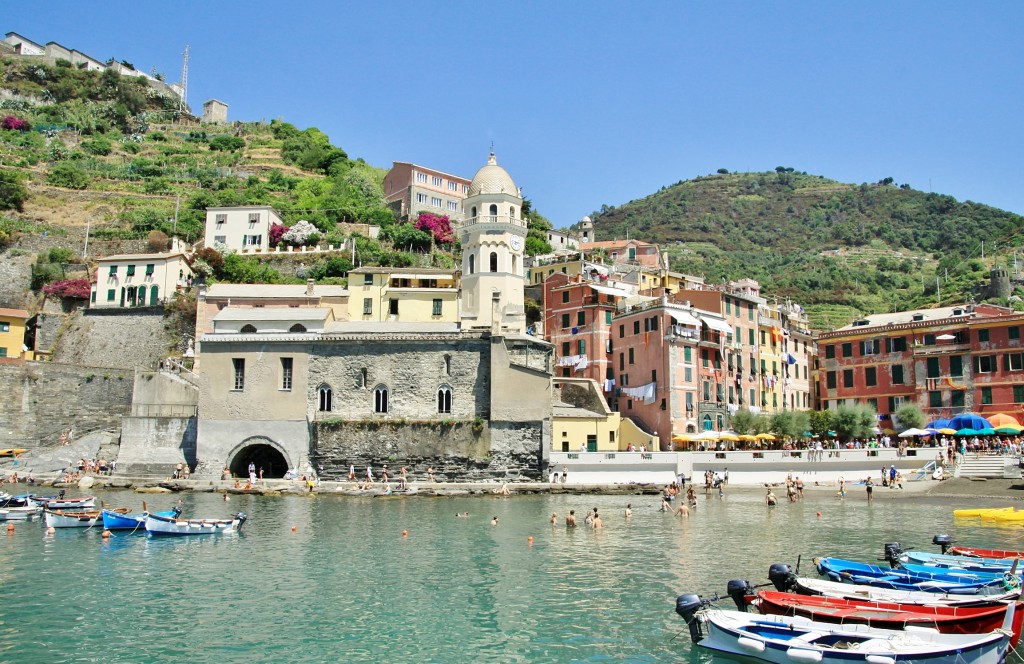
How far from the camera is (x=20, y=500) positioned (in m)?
32.2

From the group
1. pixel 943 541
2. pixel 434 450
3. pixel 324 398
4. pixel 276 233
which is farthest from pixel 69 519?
pixel 276 233

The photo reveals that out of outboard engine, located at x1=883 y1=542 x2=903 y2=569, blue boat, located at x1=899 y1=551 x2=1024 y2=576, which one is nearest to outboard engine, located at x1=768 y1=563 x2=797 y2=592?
blue boat, located at x1=899 y1=551 x2=1024 y2=576

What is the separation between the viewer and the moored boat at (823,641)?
1390cm

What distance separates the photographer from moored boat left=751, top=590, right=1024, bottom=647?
1509 cm

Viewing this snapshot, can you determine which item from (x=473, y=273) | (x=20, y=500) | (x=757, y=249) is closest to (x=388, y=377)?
(x=473, y=273)

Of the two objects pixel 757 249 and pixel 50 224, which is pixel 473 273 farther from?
pixel 757 249

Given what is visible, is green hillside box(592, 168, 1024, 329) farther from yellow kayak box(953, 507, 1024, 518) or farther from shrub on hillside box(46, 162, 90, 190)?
shrub on hillside box(46, 162, 90, 190)

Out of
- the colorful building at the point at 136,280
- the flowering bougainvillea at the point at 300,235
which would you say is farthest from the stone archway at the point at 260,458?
the flowering bougainvillea at the point at 300,235

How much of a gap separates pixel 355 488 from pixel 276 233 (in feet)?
118

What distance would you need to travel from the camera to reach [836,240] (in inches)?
6363

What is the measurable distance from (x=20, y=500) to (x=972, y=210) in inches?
6524

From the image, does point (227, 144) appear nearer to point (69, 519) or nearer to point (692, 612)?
point (69, 519)

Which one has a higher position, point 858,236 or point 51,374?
point 858,236

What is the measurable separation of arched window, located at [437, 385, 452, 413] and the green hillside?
2291 inches
